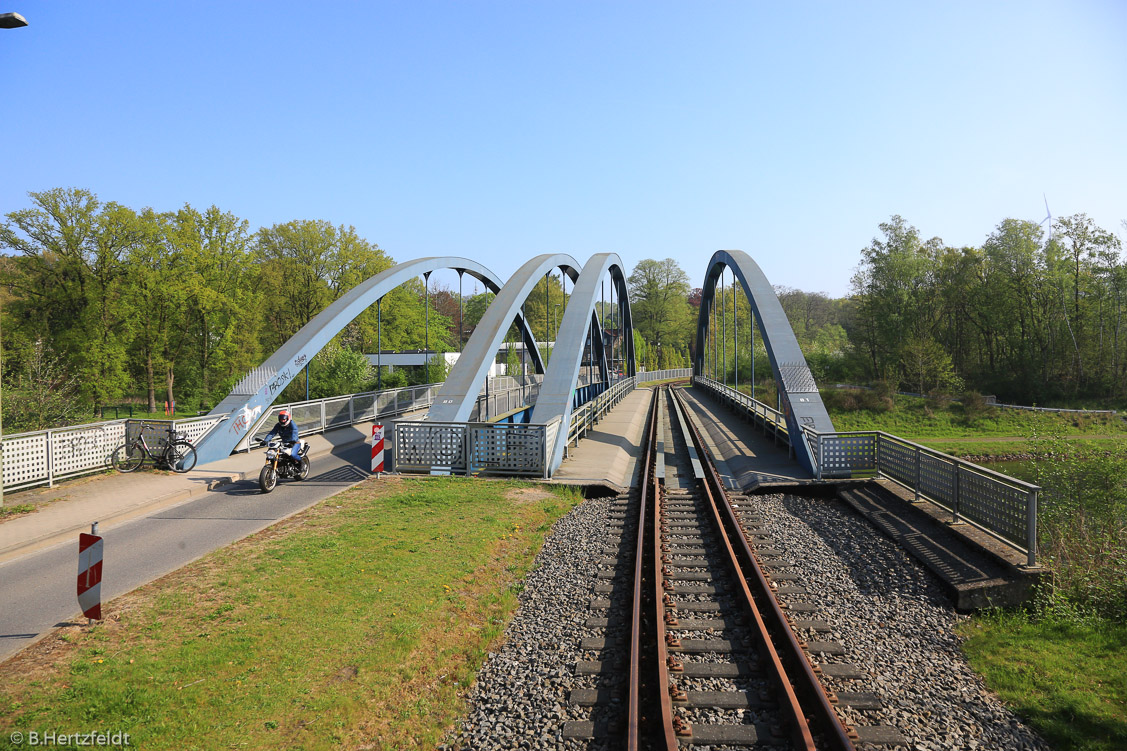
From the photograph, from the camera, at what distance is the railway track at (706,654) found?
3748 millimetres

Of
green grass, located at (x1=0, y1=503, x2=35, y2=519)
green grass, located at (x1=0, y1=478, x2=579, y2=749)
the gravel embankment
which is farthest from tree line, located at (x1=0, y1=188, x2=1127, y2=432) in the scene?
the gravel embankment

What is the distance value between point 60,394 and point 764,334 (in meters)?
18.2

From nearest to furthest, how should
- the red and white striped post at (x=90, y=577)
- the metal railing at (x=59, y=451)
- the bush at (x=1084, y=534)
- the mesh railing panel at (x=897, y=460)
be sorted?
the red and white striped post at (x=90, y=577), the bush at (x=1084, y=534), the metal railing at (x=59, y=451), the mesh railing panel at (x=897, y=460)

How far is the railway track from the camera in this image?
12.3ft

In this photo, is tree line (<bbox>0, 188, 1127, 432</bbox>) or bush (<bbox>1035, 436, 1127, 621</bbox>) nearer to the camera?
bush (<bbox>1035, 436, 1127, 621</bbox>)

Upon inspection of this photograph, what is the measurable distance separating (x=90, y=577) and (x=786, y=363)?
13.8 metres

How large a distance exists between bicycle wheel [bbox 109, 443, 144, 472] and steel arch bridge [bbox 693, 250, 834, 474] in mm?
13580

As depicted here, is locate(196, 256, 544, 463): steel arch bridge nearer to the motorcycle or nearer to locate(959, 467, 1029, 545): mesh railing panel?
the motorcycle

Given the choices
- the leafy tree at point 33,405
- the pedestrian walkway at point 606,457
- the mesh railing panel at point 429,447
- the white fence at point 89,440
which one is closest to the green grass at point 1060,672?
the pedestrian walkway at point 606,457

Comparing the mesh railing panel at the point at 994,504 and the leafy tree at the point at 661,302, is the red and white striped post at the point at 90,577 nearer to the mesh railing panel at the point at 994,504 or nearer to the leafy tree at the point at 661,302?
the mesh railing panel at the point at 994,504

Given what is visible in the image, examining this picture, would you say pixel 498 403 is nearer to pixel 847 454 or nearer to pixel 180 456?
pixel 180 456

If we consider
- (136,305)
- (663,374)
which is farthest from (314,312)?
(663,374)

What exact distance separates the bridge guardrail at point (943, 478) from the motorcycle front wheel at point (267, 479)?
10.3 meters

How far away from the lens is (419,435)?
12297 millimetres
